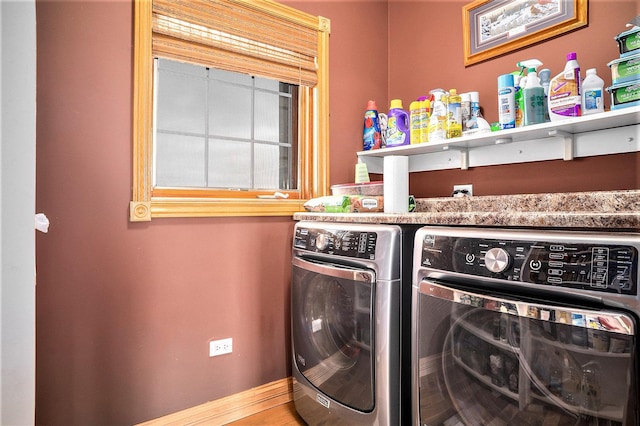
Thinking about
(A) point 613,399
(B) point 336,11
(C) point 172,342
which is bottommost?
(C) point 172,342

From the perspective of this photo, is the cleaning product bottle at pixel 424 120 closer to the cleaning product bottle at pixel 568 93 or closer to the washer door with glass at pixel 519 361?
the cleaning product bottle at pixel 568 93

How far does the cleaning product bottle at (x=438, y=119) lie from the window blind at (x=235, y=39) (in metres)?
0.69

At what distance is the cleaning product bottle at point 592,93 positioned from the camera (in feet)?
4.57

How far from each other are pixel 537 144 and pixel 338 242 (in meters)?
1.09

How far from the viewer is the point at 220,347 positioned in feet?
5.69

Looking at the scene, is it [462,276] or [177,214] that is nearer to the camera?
[462,276]

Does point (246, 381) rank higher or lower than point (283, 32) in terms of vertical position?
lower
